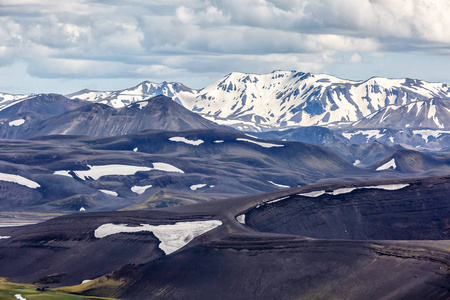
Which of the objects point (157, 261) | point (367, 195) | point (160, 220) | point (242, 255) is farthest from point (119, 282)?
point (367, 195)

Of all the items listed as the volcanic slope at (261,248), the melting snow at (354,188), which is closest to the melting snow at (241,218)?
the volcanic slope at (261,248)

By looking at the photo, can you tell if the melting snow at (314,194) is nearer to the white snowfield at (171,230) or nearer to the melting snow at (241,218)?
the melting snow at (241,218)

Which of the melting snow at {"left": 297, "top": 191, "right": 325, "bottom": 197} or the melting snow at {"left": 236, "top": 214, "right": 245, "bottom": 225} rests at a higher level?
the melting snow at {"left": 236, "top": 214, "right": 245, "bottom": 225}

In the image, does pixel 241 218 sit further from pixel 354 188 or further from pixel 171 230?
pixel 354 188

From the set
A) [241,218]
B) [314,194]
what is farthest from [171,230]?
[314,194]

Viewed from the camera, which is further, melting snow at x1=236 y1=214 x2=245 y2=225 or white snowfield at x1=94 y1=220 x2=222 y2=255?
melting snow at x1=236 y1=214 x2=245 y2=225

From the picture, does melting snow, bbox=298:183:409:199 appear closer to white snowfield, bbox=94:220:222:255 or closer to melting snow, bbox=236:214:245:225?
melting snow, bbox=236:214:245:225

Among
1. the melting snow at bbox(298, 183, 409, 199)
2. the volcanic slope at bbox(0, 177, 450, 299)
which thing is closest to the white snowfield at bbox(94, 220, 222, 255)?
the volcanic slope at bbox(0, 177, 450, 299)
